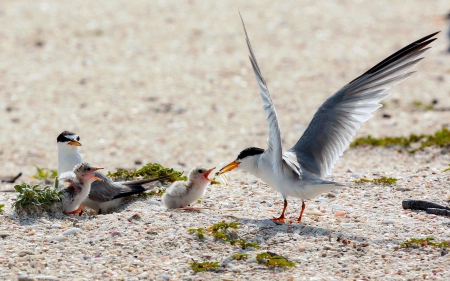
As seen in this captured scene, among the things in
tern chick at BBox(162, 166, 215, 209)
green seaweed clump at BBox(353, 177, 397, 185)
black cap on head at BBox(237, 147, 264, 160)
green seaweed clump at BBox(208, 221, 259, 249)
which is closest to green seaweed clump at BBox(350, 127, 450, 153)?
green seaweed clump at BBox(353, 177, 397, 185)

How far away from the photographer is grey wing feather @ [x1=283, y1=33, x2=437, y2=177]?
6.21 m

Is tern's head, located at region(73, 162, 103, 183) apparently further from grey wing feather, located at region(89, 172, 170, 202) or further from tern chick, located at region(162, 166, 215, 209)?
tern chick, located at region(162, 166, 215, 209)

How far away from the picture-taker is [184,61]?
1412 centimetres

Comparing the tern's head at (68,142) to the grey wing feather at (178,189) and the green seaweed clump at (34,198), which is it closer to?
the green seaweed clump at (34,198)

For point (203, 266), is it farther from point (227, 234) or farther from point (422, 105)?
point (422, 105)

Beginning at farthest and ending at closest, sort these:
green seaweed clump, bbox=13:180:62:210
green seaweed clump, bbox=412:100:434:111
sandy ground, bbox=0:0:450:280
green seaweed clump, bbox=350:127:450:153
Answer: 1. green seaweed clump, bbox=412:100:434:111
2. green seaweed clump, bbox=350:127:450:153
3. green seaweed clump, bbox=13:180:62:210
4. sandy ground, bbox=0:0:450:280

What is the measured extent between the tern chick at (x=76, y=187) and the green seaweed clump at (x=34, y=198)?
0.11 metres

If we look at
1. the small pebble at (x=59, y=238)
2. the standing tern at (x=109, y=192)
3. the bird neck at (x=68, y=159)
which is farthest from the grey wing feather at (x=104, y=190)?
the small pebble at (x=59, y=238)

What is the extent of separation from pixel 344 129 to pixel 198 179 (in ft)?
4.47

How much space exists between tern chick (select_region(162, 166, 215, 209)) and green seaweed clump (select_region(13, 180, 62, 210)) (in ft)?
3.05

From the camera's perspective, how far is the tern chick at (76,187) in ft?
19.7

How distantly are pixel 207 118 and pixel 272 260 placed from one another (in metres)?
6.64

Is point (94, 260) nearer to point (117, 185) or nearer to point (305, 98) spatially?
point (117, 185)

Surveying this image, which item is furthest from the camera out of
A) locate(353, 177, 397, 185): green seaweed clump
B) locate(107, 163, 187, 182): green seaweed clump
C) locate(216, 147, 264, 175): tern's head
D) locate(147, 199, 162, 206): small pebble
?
locate(107, 163, 187, 182): green seaweed clump
